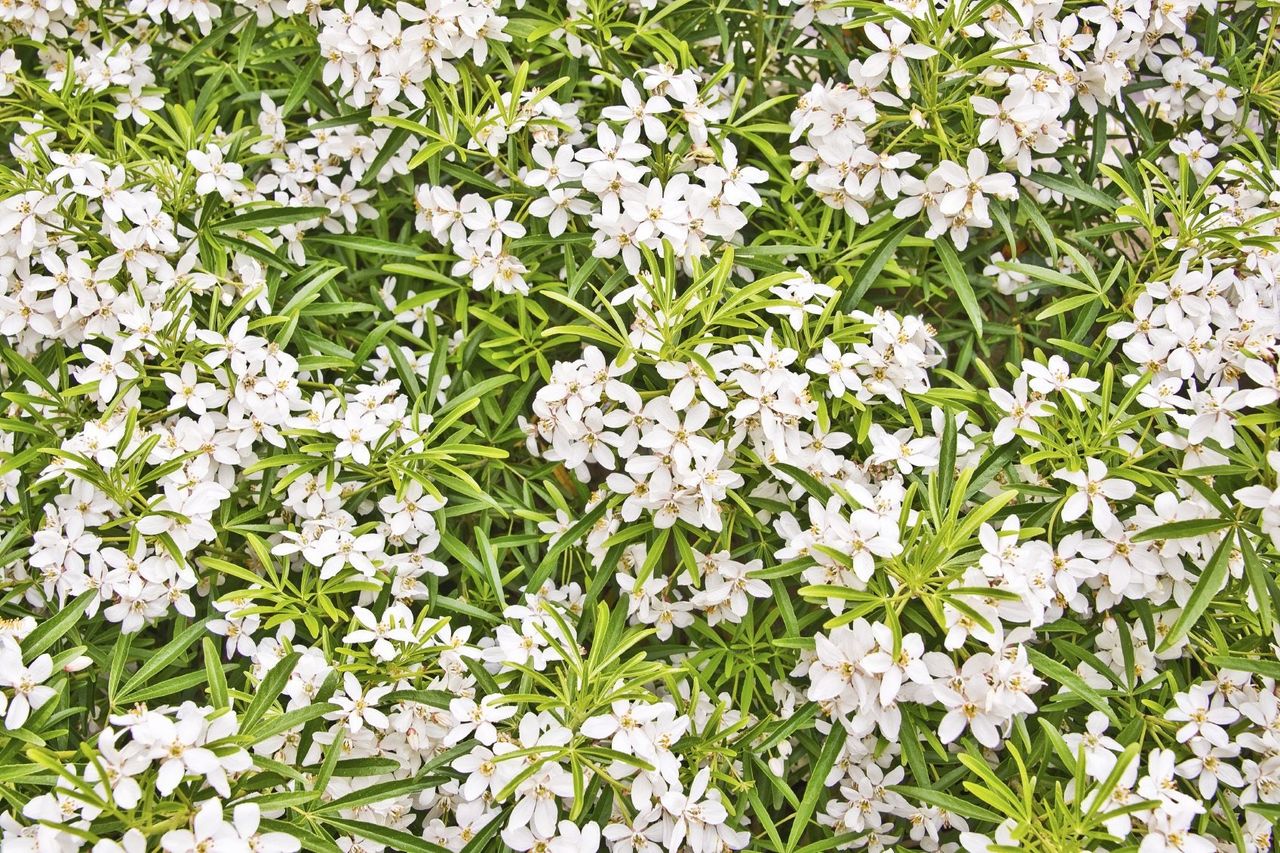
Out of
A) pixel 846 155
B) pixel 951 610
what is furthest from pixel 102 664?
pixel 846 155

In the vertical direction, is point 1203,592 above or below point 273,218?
below

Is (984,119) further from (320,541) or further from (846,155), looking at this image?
(320,541)

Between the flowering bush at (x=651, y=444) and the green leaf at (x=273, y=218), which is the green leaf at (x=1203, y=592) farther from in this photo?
the green leaf at (x=273, y=218)

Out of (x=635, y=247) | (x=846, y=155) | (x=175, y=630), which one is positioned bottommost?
(x=175, y=630)

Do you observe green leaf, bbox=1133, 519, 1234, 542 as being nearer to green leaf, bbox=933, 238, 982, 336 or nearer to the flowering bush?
the flowering bush

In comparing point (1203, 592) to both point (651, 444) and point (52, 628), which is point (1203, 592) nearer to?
point (651, 444)

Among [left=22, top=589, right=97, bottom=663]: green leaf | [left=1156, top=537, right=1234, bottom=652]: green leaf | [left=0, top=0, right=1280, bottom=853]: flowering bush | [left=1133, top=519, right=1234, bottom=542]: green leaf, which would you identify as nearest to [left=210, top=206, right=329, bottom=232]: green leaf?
[left=0, top=0, right=1280, bottom=853]: flowering bush

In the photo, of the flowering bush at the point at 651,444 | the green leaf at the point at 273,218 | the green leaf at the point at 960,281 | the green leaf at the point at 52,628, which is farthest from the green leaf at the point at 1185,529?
the green leaf at the point at 52,628

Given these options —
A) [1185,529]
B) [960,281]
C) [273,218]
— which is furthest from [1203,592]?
[273,218]
